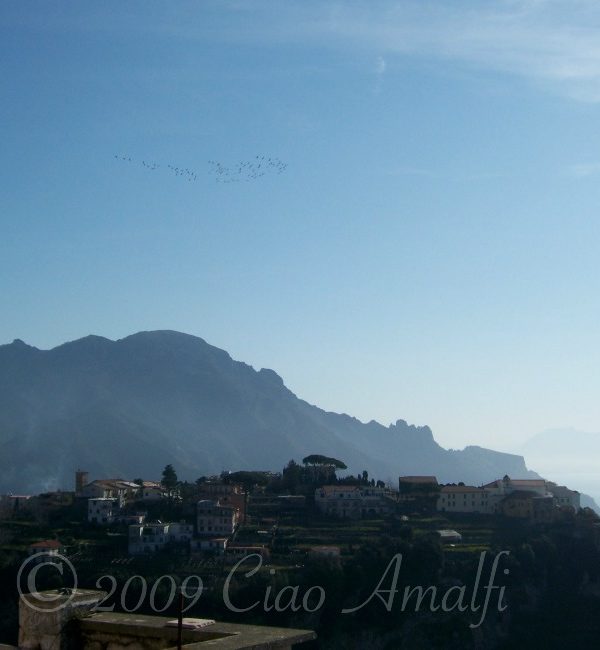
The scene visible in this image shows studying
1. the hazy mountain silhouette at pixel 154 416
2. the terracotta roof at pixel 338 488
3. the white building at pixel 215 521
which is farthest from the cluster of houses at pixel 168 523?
the hazy mountain silhouette at pixel 154 416

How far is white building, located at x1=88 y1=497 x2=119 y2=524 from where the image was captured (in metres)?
47.8

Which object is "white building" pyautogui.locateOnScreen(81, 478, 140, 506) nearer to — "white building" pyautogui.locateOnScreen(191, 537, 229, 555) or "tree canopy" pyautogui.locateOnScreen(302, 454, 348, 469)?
"white building" pyautogui.locateOnScreen(191, 537, 229, 555)

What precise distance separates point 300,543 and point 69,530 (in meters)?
11.2

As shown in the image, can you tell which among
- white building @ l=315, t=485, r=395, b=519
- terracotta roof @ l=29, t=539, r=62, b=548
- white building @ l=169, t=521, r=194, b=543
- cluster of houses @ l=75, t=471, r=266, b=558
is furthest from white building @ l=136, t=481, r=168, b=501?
terracotta roof @ l=29, t=539, r=62, b=548

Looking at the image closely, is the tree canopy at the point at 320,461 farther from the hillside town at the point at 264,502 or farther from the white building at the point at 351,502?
the white building at the point at 351,502

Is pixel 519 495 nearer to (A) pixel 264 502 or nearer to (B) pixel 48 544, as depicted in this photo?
(A) pixel 264 502

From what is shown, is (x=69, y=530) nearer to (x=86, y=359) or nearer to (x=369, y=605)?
(x=369, y=605)

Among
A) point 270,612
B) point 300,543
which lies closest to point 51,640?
point 270,612

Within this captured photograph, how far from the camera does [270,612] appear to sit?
3659 cm

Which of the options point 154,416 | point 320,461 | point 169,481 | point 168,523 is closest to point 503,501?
point 320,461

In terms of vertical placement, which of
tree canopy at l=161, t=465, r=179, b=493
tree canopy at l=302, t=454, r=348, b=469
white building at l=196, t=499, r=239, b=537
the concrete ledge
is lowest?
the concrete ledge

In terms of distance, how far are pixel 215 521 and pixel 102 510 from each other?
20.1ft

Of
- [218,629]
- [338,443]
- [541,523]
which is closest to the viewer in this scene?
[218,629]

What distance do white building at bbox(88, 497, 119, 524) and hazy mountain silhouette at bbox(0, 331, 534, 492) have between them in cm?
8574
